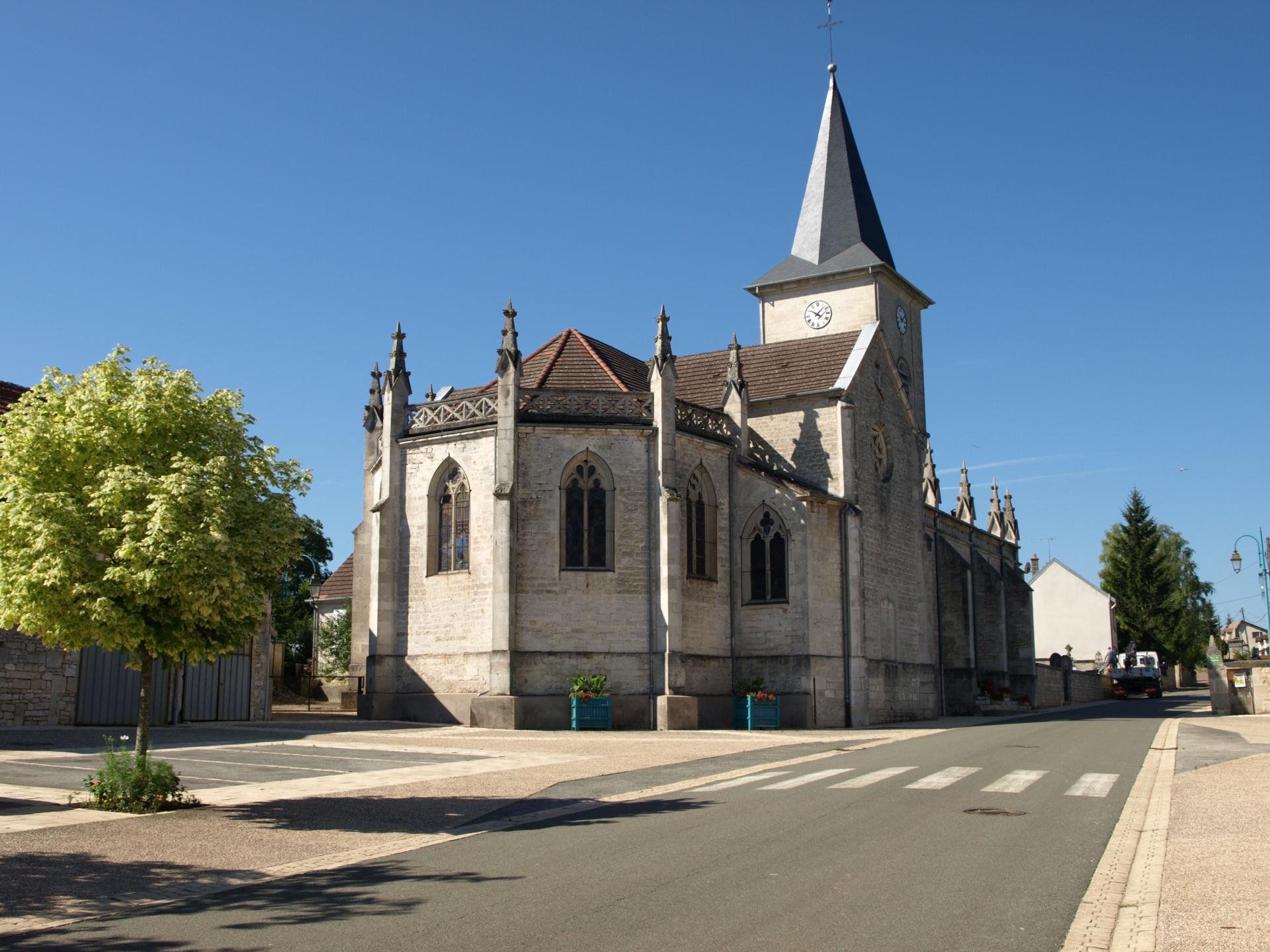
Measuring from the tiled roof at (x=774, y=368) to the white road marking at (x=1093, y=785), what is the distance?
20.3m

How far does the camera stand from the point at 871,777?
15.8m

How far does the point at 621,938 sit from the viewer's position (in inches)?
258

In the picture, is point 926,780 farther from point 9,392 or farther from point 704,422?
point 9,392

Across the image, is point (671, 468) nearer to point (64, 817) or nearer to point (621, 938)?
point (64, 817)

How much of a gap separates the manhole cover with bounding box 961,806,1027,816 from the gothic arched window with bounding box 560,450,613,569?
17.7 meters

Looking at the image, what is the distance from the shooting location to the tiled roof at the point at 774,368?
3622cm

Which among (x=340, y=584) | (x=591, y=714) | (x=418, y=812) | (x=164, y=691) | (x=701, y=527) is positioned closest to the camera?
→ (x=418, y=812)

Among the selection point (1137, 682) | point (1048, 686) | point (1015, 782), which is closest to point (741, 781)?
point (1015, 782)

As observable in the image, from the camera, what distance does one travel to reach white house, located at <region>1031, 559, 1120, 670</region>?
80.9 metres

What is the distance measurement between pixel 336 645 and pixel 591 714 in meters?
25.7

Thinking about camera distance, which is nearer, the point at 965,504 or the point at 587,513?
the point at 587,513

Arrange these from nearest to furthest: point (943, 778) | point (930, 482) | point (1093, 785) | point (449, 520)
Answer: point (1093, 785), point (943, 778), point (449, 520), point (930, 482)

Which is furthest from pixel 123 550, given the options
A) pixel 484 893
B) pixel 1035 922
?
pixel 1035 922

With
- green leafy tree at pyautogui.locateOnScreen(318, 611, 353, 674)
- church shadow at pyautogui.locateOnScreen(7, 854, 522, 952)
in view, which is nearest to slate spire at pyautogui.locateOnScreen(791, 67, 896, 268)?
green leafy tree at pyautogui.locateOnScreen(318, 611, 353, 674)
